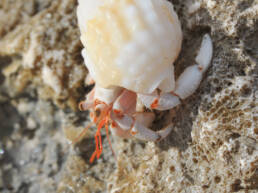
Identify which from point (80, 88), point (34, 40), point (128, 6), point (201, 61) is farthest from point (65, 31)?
point (201, 61)

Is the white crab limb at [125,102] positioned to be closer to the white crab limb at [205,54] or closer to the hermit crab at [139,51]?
the hermit crab at [139,51]

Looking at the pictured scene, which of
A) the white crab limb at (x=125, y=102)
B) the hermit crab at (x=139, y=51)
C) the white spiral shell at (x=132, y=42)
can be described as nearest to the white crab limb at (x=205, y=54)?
the hermit crab at (x=139, y=51)

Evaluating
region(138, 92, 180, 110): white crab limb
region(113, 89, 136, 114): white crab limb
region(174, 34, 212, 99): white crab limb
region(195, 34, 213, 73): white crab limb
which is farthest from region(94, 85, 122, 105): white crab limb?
region(195, 34, 213, 73): white crab limb

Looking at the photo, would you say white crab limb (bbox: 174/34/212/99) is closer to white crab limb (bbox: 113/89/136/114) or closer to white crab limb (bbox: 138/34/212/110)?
white crab limb (bbox: 138/34/212/110)

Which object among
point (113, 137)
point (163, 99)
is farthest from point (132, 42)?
point (113, 137)

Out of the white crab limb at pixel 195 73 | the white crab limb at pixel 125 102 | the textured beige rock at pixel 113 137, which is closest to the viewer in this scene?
the textured beige rock at pixel 113 137

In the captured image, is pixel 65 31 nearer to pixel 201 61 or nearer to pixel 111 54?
pixel 111 54
